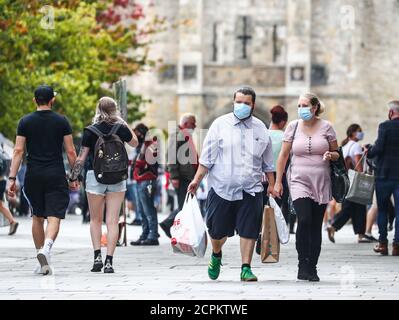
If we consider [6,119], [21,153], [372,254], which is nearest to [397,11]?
[6,119]

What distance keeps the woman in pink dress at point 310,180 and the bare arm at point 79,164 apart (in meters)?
2.08

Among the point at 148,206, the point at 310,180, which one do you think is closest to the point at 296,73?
the point at 148,206

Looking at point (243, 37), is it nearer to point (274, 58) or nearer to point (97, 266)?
point (274, 58)

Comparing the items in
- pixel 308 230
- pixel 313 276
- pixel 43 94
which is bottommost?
pixel 313 276

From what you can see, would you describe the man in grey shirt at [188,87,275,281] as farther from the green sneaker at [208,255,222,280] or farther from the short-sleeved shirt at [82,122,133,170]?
the short-sleeved shirt at [82,122,133,170]

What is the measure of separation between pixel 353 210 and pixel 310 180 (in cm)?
812

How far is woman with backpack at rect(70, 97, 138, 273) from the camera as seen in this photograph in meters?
15.2

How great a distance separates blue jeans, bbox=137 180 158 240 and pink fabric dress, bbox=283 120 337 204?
6.98m

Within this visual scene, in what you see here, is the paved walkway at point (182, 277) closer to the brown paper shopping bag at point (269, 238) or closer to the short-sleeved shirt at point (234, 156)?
the brown paper shopping bag at point (269, 238)

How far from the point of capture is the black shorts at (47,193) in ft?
49.8

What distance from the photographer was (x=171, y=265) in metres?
16.7

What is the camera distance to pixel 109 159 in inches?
598

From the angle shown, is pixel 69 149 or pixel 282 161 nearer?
pixel 282 161
